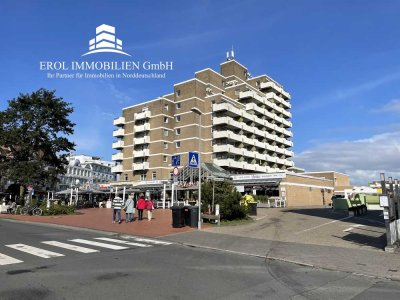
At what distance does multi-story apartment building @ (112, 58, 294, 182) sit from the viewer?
230 feet

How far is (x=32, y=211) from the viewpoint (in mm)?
31469

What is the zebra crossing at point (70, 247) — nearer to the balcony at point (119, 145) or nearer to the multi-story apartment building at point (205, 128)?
the multi-story apartment building at point (205, 128)

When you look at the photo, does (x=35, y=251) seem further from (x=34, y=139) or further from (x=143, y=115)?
(x=143, y=115)

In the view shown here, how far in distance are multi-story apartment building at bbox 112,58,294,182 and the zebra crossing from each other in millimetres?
52107

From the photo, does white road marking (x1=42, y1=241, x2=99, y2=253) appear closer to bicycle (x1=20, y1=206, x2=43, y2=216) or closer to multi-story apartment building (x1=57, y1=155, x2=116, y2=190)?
bicycle (x1=20, y1=206, x2=43, y2=216)

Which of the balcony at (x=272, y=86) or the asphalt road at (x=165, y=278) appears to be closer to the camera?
the asphalt road at (x=165, y=278)

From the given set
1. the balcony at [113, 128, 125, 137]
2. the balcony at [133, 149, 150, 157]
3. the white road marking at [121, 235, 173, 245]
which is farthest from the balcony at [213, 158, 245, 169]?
the white road marking at [121, 235, 173, 245]

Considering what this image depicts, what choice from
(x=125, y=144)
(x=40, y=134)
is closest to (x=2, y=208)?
(x=40, y=134)

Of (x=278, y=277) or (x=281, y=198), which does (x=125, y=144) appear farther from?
(x=278, y=277)

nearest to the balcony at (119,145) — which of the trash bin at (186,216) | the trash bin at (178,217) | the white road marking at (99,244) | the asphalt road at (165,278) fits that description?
the trash bin at (186,216)

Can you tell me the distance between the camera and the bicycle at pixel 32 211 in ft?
102

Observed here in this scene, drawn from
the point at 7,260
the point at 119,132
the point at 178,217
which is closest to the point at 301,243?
the point at 178,217

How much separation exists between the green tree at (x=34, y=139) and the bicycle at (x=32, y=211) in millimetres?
Answer: 8063

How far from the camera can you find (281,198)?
47.2 meters
